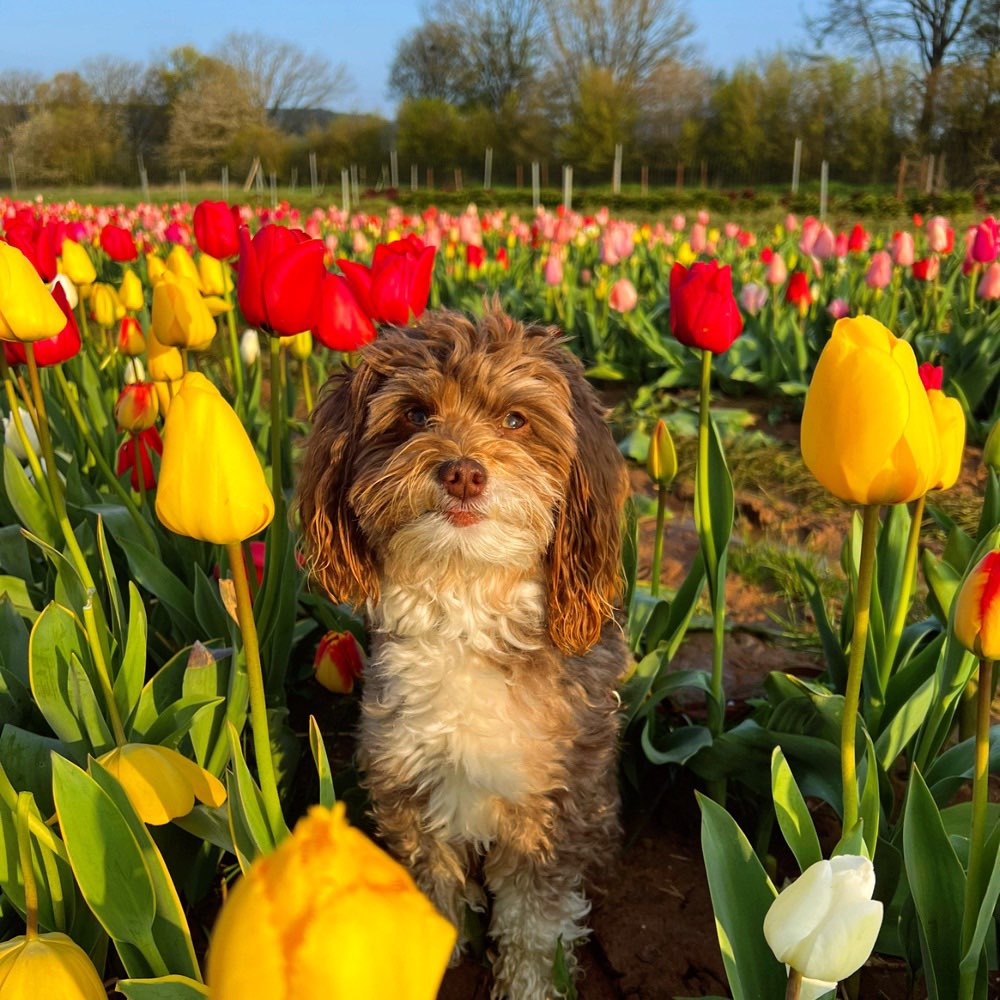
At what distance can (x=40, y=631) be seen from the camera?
170cm

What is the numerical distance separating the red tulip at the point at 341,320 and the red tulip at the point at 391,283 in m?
0.09

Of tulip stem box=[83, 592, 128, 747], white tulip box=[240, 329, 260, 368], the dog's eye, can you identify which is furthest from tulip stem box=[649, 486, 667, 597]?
white tulip box=[240, 329, 260, 368]

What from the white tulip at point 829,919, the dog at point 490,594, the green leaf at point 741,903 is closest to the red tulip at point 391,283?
the dog at point 490,594

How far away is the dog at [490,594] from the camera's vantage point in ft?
6.14

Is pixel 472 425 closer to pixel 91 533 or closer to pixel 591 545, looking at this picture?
pixel 591 545

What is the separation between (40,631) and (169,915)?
667mm

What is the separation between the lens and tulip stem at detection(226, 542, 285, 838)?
1.28m

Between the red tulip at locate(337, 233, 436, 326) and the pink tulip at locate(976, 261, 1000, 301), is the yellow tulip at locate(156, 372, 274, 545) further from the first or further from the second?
the pink tulip at locate(976, 261, 1000, 301)

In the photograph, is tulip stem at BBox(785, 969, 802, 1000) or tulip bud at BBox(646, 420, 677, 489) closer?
tulip stem at BBox(785, 969, 802, 1000)

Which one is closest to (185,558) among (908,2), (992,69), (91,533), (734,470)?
(91,533)

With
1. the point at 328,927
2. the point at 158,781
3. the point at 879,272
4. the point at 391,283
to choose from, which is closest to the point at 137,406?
the point at 391,283

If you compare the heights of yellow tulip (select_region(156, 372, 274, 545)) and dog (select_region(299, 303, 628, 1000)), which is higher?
yellow tulip (select_region(156, 372, 274, 545))

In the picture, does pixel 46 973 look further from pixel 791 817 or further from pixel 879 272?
pixel 879 272

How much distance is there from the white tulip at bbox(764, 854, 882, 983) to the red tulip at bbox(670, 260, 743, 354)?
4.53ft
